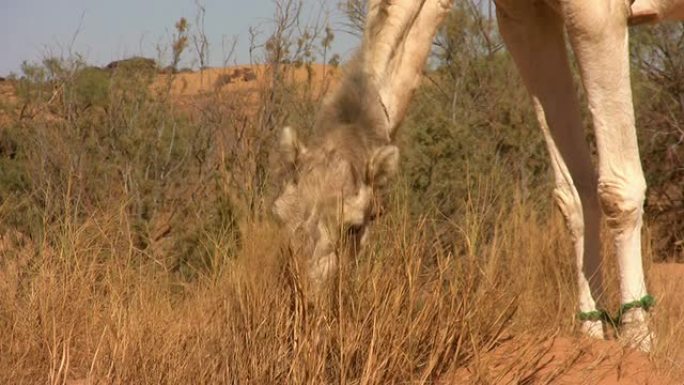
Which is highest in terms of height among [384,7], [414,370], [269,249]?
[384,7]

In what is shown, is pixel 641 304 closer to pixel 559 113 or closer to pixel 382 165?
pixel 559 113

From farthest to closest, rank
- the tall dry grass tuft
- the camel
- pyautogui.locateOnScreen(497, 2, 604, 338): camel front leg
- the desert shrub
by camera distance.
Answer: the desert shrub, pyautogui.locateOnScreen(497, 2, 604, 338): camel front leg, the camel, the tall dry grass tuft

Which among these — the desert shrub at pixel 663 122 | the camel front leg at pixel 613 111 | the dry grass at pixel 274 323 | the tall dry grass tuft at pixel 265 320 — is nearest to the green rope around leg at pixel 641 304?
the camel front leg at pixel 613 111

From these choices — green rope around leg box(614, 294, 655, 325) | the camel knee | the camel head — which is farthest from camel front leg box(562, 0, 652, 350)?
the camel head

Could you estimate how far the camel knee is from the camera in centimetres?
658

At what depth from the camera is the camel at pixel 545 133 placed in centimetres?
534

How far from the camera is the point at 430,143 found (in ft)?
35.3

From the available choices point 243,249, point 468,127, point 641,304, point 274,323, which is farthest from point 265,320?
point 468,127

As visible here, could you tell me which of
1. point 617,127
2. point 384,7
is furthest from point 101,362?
point 617,127

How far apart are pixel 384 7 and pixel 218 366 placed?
2.07 m

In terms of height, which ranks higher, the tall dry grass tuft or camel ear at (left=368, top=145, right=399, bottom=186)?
camel ear at (left=368, top=145, right=399, bottom=186)

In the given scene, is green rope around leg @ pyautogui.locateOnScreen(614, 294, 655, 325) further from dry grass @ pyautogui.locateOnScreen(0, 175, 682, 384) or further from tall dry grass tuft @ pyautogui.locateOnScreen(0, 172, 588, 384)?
tall dry grass tuft @ pyautogui.locateOnScreen(0, 172, 588, 384)

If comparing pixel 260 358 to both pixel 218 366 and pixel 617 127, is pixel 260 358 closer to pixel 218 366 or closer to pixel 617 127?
pixel 218 366

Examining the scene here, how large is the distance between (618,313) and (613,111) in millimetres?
1131
